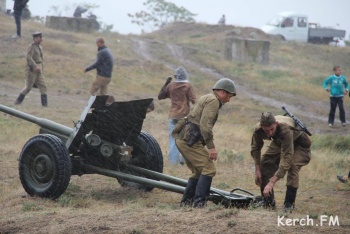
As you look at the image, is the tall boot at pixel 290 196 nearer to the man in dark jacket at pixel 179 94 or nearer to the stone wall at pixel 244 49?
the man in dark jacket at pixel 179 94

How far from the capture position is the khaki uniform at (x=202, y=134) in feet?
30.1

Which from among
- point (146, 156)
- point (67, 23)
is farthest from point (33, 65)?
A: point (67, 23)

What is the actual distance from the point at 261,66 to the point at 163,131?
17.7 metres

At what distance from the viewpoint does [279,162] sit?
32.4 feet

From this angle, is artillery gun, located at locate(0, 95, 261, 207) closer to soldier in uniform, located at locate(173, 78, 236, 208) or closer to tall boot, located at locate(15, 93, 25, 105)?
soldier in uniform, located at locate(173, 78, 236, 208)

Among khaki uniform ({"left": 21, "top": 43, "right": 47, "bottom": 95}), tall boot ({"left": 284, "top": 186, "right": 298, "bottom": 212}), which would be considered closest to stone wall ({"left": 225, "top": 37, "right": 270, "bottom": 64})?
khaki uniform ({"left": 21, "top": 43, "right": 47, "bottom": 95})

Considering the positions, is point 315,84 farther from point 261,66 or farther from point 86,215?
point 86,215

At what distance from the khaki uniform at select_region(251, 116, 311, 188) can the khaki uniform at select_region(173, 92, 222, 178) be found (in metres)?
0.61

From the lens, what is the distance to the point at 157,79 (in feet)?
93.3

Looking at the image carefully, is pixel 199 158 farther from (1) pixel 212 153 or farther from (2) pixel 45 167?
(2) pixel 45 167

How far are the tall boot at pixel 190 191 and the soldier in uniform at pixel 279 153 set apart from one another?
81 cm

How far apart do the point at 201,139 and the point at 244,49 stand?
88.0ft

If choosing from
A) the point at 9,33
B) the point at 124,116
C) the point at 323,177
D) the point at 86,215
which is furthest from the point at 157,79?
the point at 86,215

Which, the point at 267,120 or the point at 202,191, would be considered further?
the point at 202,191
